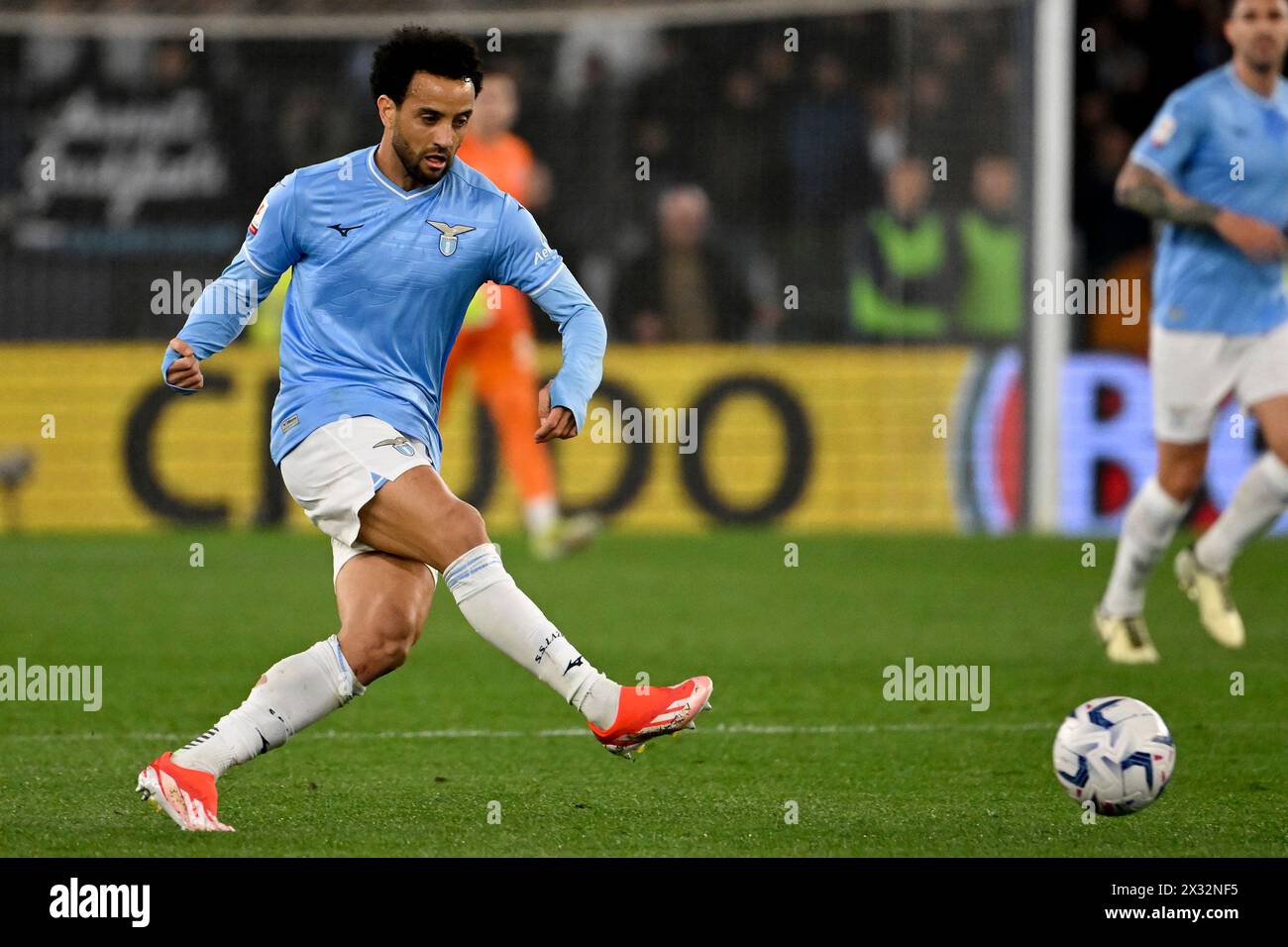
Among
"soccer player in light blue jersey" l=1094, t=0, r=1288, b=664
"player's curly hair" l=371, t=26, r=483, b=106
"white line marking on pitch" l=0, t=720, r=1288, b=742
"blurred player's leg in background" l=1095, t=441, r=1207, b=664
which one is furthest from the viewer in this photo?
"blurred player's leg in background" l=1095, t=441, r=1207, b=664

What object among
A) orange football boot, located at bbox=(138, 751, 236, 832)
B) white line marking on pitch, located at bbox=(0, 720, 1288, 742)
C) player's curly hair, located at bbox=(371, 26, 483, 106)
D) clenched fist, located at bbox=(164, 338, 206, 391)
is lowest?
white line marking on pitch, located at bbox=(0, 720, 1288, 742)

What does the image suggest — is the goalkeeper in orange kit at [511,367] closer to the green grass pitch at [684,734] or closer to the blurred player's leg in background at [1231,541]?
the green grass pitch at [684,734]

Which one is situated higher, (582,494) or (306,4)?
(306,4)

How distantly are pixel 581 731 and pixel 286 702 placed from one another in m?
1.79

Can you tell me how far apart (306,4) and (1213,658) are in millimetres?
9078

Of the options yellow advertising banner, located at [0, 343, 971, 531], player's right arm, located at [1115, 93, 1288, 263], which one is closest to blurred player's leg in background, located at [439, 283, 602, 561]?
yellow advertising banner, located at [0, 343, 971, 531]

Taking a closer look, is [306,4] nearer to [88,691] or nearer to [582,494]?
[582,494]

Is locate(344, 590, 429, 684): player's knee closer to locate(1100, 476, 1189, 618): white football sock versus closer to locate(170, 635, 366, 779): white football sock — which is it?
locate(170, 635, 366, 779): white football sock

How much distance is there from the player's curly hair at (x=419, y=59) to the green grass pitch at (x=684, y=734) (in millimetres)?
1721

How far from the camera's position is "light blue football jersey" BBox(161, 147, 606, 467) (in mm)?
5062

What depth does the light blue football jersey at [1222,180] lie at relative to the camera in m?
7.66

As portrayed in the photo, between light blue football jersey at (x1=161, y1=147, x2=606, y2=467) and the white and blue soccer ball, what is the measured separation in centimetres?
140
